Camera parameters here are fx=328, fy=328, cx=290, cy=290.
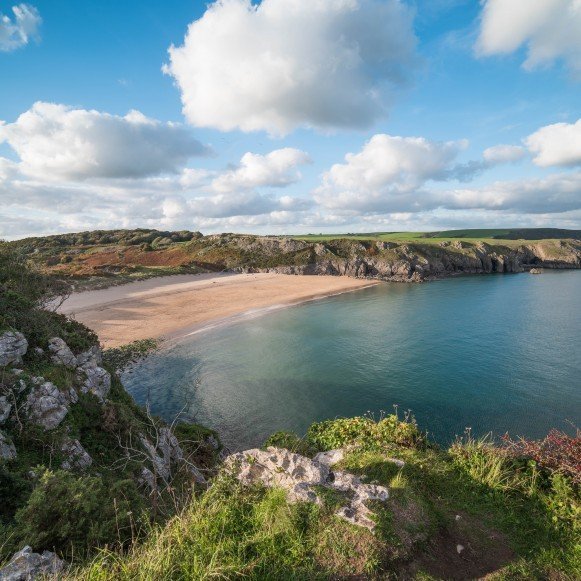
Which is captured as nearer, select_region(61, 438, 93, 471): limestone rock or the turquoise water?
select_region(61, 438, 93, 471): limestone rock

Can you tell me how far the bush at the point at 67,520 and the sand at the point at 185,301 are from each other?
110 ft

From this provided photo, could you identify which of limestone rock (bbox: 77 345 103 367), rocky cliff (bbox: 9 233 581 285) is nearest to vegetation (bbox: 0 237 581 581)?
limestone rock (bbox: 77 345 103 367)

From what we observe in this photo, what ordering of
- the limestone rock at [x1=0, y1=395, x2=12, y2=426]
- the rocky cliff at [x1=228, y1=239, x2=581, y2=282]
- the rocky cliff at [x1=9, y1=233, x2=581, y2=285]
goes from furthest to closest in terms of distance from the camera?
the rocky cliff at [x1=228, y1=239, x2=581, y2=282] < the rocky cliff at [x1=9, y1=233, x2=581, y2=285] < the limestone rock at [x1=0, y1=395, x2=12, y2=426]

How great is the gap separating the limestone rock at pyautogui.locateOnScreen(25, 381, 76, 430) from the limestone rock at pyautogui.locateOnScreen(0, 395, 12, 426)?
478 mm

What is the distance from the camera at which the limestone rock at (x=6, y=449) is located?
9.16m

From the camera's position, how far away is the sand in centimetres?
4406

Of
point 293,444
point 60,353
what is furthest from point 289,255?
point 293,444

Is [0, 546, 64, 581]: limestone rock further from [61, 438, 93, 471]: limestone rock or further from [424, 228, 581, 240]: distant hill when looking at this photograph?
[424, 228, 581, 240]: distant hill

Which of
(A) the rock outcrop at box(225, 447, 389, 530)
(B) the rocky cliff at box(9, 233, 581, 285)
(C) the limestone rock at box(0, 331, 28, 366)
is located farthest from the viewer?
(B) the rocky cliff at box(9, 233, 581, 285)

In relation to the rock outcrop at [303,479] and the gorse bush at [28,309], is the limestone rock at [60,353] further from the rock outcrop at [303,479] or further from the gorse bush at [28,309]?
the rock outcrop at [303,479]

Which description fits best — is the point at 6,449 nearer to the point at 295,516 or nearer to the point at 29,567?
the point at 29,567

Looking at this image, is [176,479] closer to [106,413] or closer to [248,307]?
[106,413]

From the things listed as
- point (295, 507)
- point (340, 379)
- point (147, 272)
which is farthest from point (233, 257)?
point (295, 507)

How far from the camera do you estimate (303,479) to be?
9.00 metres
